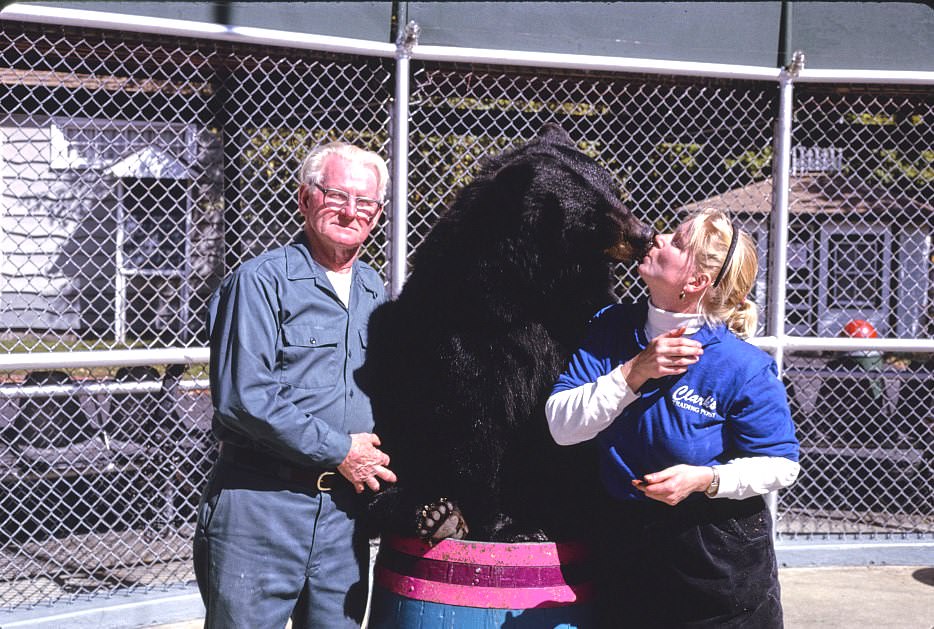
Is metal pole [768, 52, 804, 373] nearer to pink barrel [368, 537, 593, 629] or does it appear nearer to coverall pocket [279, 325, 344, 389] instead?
pink barrel [368, 537, 593, 629]

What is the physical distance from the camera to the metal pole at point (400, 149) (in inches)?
158

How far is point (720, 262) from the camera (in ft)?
6.79

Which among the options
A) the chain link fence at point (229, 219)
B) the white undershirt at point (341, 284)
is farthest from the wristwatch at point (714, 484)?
the chain link fence at point (229, 219)

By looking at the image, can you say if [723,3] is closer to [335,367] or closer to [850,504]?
[335,367]

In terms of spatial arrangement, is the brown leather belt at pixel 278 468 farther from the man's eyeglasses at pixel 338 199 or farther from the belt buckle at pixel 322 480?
the man's eyeglasses at pixel 338 199

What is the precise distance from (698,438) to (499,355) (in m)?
0.61

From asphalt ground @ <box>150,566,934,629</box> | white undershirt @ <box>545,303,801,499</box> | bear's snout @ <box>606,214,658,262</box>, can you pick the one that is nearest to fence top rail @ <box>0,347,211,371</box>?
asphalt ground @ <box>150,566,934,629</box>

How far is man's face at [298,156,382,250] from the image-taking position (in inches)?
97.6

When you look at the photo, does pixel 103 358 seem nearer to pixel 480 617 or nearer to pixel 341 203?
pixel 341 203

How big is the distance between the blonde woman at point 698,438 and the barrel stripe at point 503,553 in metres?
0.17

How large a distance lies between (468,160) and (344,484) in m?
6.86

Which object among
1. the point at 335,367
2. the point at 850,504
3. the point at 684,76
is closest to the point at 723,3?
the point at 684,76

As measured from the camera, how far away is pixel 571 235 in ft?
8.30

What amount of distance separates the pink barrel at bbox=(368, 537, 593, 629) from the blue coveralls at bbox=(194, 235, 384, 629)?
296 mm
